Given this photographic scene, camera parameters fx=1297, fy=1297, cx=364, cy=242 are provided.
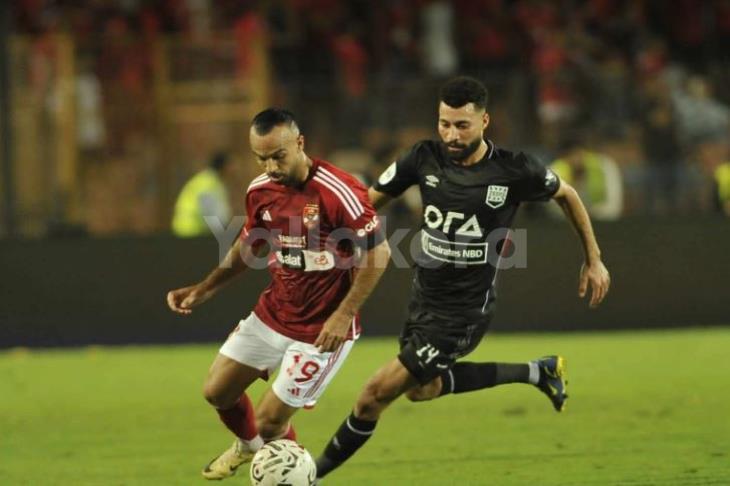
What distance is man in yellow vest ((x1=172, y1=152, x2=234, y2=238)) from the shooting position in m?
12.7

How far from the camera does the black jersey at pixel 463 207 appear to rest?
6832 millimetres

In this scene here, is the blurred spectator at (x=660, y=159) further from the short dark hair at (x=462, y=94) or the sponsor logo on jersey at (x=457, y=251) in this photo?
the short dark hair at (x=462, y=94)

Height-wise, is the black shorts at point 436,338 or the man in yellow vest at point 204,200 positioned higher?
the black shorts at point 436,338

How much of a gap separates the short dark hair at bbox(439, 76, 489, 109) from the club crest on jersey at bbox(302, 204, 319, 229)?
0.88 metres

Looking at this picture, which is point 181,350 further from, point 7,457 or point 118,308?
point 7,457

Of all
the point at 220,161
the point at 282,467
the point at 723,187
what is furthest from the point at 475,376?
the point at 723,187

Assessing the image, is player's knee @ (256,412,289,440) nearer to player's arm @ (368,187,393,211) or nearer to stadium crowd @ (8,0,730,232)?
player's arm @ (368,187,393,211)

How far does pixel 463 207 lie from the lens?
268 inches

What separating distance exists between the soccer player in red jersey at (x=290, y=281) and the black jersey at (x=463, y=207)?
0.56 metres

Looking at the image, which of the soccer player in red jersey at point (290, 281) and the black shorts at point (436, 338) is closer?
the soccer player in red jersey at point (290, 281)

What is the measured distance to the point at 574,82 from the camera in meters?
13.3

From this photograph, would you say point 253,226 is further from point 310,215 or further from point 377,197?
point 377,197

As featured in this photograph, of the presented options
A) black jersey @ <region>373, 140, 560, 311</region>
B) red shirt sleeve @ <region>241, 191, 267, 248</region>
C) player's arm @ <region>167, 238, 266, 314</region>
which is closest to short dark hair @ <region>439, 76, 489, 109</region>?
black jersey @ <region>373, 140, 560, 311</region>

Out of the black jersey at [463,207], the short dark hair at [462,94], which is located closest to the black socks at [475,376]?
the black jersey at [463,207]
